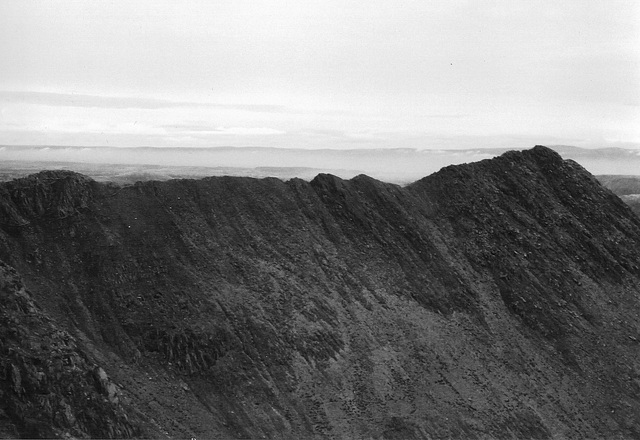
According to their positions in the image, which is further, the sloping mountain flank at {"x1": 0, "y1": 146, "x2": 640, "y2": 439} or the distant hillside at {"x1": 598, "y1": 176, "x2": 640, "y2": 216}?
the distant hillside at {"x1": 598, "y1": 176, "x2": 640, "y2": 216}

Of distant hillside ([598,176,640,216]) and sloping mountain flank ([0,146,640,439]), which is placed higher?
distant hillside ([598,176,640,216])

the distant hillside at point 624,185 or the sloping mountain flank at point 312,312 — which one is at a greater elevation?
the distant hillside at point 624,185

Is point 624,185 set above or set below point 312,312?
above

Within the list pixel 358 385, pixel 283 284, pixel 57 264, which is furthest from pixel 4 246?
pixel 358 385

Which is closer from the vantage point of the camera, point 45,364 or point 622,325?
point 45,364

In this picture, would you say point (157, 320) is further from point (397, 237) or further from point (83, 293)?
point (397, 237)

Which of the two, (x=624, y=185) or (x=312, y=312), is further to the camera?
(x=624, y=185)

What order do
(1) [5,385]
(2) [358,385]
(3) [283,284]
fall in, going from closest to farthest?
(1) [5,385] → (2) [358,385] → (3) [283,284]

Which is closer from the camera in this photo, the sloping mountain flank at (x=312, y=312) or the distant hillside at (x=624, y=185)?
the sloping mountain flank at (x=312, y=312)
